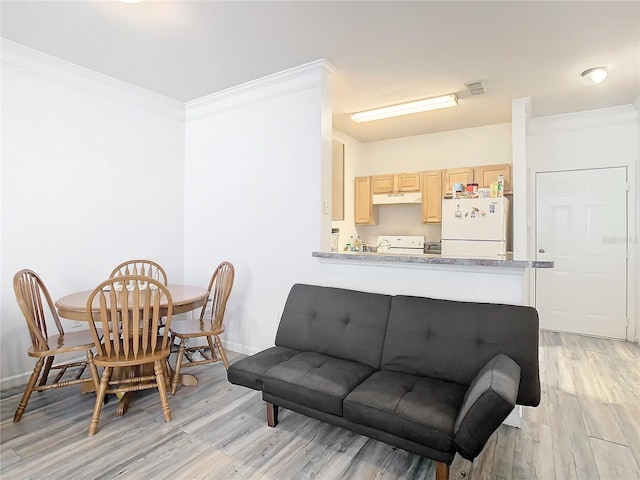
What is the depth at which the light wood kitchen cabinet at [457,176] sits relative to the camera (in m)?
4.88

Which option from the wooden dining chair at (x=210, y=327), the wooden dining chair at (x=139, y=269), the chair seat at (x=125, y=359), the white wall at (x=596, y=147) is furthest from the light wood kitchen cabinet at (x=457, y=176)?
the chair seat at (x=125, y=359)

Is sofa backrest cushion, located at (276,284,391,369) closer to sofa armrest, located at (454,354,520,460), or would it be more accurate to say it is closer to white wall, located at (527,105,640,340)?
sofa armrest, located at (454,354,520,460)

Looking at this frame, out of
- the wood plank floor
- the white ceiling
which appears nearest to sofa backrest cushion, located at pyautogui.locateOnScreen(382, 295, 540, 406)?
the wood plank floor

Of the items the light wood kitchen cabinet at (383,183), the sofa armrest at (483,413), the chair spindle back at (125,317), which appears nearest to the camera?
the sofa armrest at (483,413)

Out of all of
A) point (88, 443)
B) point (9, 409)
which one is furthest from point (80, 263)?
point (88, 443)

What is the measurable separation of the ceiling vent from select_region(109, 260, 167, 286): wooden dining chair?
11.2 feet

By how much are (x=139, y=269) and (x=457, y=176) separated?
403 cm

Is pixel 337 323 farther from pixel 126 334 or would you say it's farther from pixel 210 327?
pixel 126 334

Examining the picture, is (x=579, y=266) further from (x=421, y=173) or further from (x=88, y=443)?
(x=88, y=443)

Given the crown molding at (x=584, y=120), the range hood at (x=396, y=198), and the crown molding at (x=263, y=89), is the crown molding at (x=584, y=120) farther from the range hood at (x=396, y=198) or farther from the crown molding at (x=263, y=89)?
the crown molding at (x=263, y=89)

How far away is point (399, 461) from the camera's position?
1.98 meters

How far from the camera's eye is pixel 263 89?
3529 mm

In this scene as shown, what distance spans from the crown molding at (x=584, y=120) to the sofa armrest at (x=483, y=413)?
161 inches

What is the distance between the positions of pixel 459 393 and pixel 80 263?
10.6 feet
